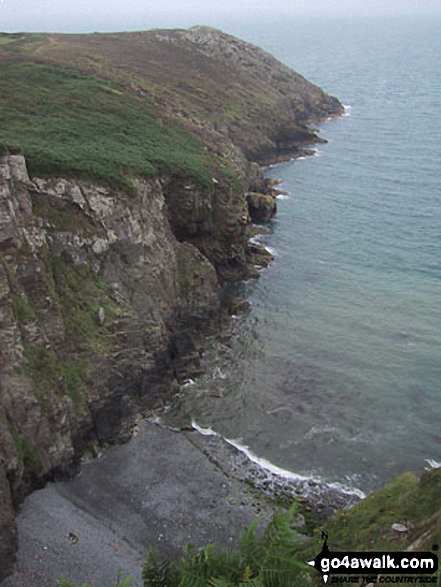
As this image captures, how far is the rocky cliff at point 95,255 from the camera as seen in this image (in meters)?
33.2

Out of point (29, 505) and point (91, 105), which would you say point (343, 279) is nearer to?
point (91, 105)

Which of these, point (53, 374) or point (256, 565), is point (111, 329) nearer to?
point (53, 374)

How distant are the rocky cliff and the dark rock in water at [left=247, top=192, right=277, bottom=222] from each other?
2.91 metres

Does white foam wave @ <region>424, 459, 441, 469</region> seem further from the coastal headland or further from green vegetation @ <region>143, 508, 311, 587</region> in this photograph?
green vegetation @ <region>143, 508, 311, 587</region>

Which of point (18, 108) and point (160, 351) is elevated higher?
point (18, 108)

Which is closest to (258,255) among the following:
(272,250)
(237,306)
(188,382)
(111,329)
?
(272,250)

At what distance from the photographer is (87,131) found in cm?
5581

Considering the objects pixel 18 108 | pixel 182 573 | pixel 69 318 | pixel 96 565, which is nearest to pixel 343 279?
pixel 69 318

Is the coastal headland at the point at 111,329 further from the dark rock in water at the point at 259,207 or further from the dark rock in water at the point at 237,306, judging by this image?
the dark rock in water at the point at 259,207

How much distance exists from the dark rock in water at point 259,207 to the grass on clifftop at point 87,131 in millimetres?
10724

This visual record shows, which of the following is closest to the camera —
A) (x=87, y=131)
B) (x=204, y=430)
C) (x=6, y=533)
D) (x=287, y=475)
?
(x=6, y=533)

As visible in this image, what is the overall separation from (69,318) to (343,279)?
1172 inches

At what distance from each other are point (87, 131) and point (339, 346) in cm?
2959

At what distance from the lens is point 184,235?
55.0 meters
